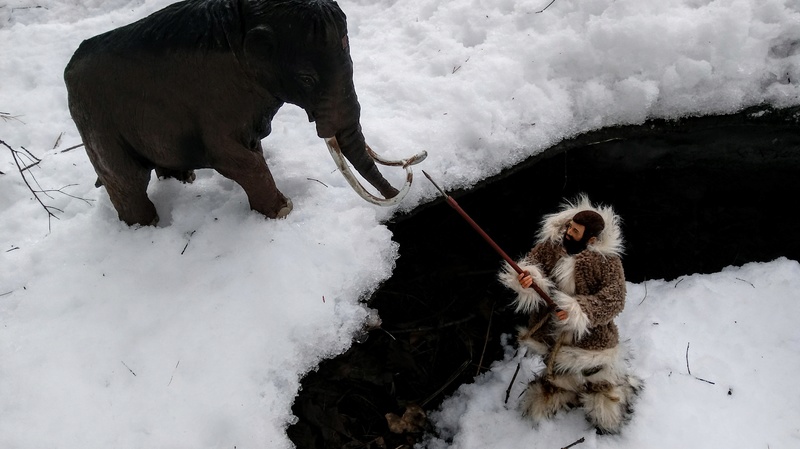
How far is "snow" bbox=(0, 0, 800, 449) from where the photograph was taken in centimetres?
A: 205

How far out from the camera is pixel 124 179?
2182 millimetres

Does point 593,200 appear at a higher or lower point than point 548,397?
higher

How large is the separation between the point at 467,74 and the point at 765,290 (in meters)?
1.83

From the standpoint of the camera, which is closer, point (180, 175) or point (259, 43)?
point (259, 43)

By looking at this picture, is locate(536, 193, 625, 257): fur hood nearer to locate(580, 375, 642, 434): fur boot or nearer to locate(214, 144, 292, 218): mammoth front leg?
locate(580, 375, 642, 434): fur boot

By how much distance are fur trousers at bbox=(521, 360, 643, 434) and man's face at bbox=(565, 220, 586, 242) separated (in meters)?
0.54

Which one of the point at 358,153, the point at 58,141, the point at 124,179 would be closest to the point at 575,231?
the point at 358,153

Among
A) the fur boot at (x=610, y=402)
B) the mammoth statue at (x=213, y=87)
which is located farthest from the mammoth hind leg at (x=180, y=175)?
the fur boot at (x=610, y=402)

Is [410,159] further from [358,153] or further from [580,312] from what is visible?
[580,312]

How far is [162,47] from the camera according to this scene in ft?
6.31

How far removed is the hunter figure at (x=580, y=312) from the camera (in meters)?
1.92

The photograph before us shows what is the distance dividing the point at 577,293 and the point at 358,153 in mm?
942

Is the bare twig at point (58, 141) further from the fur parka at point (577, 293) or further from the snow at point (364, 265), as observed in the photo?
the fur parka at point (577, 293)

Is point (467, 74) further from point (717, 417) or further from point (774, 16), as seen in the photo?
point (717, 417)
